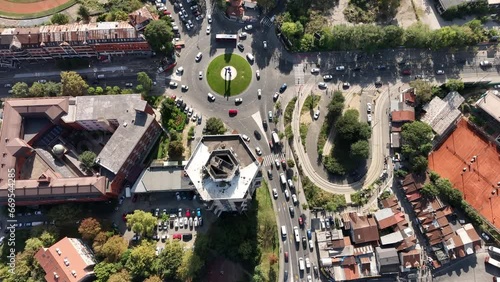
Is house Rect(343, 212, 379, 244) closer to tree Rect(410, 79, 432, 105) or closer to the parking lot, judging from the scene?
tree Rect(410, 79, 432, 105)

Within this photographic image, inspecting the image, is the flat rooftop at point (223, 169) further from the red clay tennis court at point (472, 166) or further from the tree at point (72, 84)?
the red clay tennis court at point (472, 166)

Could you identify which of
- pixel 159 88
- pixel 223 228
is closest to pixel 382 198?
pixel 223 228

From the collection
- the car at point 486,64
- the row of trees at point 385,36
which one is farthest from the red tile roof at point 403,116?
the car at point 486,64

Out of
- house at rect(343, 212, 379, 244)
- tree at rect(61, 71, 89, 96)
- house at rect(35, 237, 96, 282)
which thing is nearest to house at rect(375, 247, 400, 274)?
house at rect(343, 212, 379, 244)

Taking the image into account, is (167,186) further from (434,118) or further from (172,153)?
(434,118)

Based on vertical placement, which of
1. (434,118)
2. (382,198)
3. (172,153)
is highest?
(434,118)
